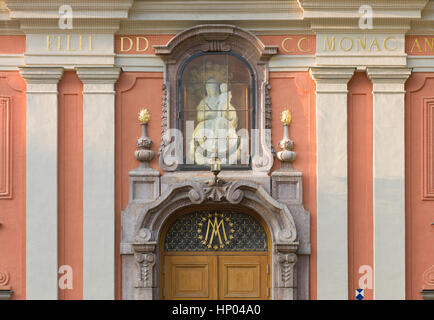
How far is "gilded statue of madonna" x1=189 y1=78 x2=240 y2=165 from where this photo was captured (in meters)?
12.8

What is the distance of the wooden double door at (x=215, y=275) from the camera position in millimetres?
12734

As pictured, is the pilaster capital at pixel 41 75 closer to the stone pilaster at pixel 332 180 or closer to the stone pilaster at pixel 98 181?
the stone pilaster at pixel 98 181

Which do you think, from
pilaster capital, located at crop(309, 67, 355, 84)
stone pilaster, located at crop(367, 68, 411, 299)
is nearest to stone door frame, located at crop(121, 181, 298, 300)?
stone pilaster, located at crop(367, 68, 411, 299)

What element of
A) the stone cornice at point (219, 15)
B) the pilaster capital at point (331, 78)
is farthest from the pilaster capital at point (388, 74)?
the stone cornice at point (219, 15)

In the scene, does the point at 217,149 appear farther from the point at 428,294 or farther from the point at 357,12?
the point at 428,294

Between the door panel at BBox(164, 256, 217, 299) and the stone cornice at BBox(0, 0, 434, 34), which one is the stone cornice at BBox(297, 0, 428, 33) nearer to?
the stone cornice at BBox(0, 0, 434, 34)

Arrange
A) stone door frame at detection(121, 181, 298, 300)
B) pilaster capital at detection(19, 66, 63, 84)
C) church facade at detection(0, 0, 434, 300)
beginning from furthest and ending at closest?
pilaster capital at detection(19, 66, 63, 84) → church facade at detection(0, 0, 434, 300) → stone door frame at detection(121, 181, 298, 300)

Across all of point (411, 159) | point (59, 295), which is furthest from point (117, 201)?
point (411, 159)

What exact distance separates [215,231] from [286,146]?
188cm

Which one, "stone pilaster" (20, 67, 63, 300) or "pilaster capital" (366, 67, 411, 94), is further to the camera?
"pilaster capital" (366, 67, 411, 94)

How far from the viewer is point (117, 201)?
1262 cm

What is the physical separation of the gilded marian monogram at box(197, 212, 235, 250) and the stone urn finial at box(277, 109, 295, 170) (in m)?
1.37

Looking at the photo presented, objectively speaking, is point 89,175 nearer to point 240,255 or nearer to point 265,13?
point 240,255

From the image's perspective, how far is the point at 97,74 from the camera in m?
12.6
